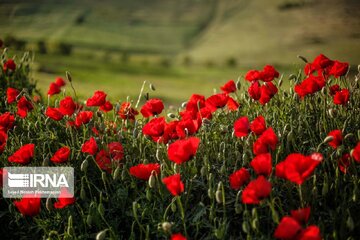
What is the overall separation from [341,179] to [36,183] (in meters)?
2.39

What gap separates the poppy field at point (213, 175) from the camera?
8.73 feet

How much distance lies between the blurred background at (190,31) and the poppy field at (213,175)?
33.6m

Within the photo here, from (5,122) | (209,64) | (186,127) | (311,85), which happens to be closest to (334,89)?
(311,85)

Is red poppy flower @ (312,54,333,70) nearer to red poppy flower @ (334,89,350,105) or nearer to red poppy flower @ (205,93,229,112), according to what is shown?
red poppy flower @ (334,89,350,105)

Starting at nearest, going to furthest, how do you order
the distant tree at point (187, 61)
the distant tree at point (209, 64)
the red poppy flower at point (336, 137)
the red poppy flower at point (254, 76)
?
the red poppy flower at point (336, 137) < the red poppy flower at point (254, 76) < the distant tree at point (209, 64) < the distant tree at point (187, 61)

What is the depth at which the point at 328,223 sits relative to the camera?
2.81 metres

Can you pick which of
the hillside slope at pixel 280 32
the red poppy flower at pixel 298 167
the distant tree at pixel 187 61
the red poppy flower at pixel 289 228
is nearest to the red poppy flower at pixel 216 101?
the red poppy flower at pixel 298 167

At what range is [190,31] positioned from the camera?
67812 millimetres

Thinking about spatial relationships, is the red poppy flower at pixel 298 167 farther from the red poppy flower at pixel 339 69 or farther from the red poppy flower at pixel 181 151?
the red poppy flower at pixel 339 69

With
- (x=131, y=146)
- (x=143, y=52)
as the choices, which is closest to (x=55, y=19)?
(x=143, y=52)

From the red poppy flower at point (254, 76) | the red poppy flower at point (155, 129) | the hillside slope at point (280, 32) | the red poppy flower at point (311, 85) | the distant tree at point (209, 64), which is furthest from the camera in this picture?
the hillside slope at point (280, 32)

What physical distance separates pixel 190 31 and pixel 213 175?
66.1 m

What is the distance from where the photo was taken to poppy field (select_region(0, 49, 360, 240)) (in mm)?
2662

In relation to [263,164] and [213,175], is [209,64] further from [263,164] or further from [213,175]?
[263,164]
